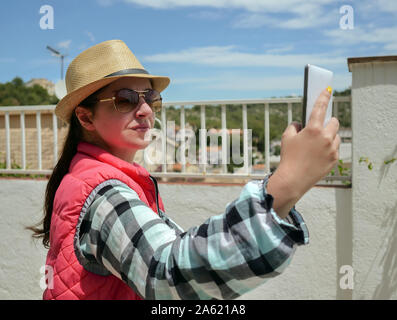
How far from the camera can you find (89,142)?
4.79ft

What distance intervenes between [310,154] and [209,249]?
0.94ft

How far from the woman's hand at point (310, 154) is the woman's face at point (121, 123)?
68 centimetres

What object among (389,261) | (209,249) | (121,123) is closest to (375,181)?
(389,261)

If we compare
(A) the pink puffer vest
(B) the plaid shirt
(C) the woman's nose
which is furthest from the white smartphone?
(C) the woman's nose

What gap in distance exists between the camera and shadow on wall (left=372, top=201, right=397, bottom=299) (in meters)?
3.44

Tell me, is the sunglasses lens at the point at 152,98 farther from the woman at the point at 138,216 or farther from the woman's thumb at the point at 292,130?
the woman's thumb at the point at 292,130

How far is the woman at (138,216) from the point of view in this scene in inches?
29.8

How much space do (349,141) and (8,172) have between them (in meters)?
4.27

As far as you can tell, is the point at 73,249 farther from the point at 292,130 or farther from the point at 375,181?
the point at 375,181

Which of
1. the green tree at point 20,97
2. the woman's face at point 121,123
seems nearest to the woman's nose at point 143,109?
the woman's face at point 121,123

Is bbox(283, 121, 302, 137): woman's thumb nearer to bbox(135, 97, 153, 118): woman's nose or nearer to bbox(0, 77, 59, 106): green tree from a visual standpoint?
bbox(135, 97, 153, 118): woman's nose

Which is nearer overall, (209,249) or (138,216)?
(209,249)

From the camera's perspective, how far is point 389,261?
11.3 feet

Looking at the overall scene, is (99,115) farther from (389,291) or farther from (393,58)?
(389,291)
